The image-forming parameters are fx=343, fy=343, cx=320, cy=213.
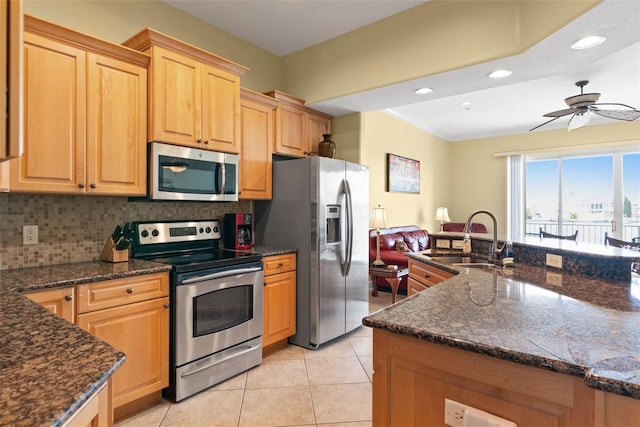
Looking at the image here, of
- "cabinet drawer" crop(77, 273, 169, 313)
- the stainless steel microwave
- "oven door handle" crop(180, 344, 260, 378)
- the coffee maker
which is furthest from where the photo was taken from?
the coffee maker

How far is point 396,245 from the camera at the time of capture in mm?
4859

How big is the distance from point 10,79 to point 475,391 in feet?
4.48

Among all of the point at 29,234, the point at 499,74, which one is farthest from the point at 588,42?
the point at 29,234

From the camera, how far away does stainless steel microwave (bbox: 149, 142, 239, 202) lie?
7.72 feet

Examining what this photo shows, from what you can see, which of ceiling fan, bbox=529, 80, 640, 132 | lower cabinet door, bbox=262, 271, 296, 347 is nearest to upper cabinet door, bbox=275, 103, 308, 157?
lower cabinet door, bbox=262, 271, 296, 347

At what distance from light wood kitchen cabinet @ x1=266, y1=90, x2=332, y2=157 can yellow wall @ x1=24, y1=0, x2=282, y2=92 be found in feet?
1.30

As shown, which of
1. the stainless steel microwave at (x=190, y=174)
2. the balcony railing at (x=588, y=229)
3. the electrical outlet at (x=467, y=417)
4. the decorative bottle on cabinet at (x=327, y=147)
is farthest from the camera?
the balcony railing at (x=588, y=229)

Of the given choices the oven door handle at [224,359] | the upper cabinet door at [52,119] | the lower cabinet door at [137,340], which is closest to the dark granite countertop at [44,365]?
the lower cabinet door at [137,340]

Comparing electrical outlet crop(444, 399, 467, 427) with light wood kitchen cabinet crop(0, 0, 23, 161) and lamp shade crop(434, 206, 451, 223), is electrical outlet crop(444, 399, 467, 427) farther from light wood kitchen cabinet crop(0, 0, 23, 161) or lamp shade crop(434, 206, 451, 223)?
lamp shade crop(434, 206, 451, 223)

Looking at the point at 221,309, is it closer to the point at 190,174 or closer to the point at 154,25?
the point at 190,174

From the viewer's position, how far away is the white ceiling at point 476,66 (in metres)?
2.13

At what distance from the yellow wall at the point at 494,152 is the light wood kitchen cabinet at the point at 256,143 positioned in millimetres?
5625

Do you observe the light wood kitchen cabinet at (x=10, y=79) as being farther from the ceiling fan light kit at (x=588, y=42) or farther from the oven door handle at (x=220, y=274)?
the ceiling fan light kit at (x=588, y=42)

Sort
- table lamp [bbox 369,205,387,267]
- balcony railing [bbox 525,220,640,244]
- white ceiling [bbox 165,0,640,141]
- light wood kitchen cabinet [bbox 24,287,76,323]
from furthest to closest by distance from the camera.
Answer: balcony railing [bbox 525,220,640,244] → table lamp [bbox 369,205,387,267] → white ceiling [bbox 165,0,640,141] → light wood kitchen cabinet [bbox 24,287,76,323]
